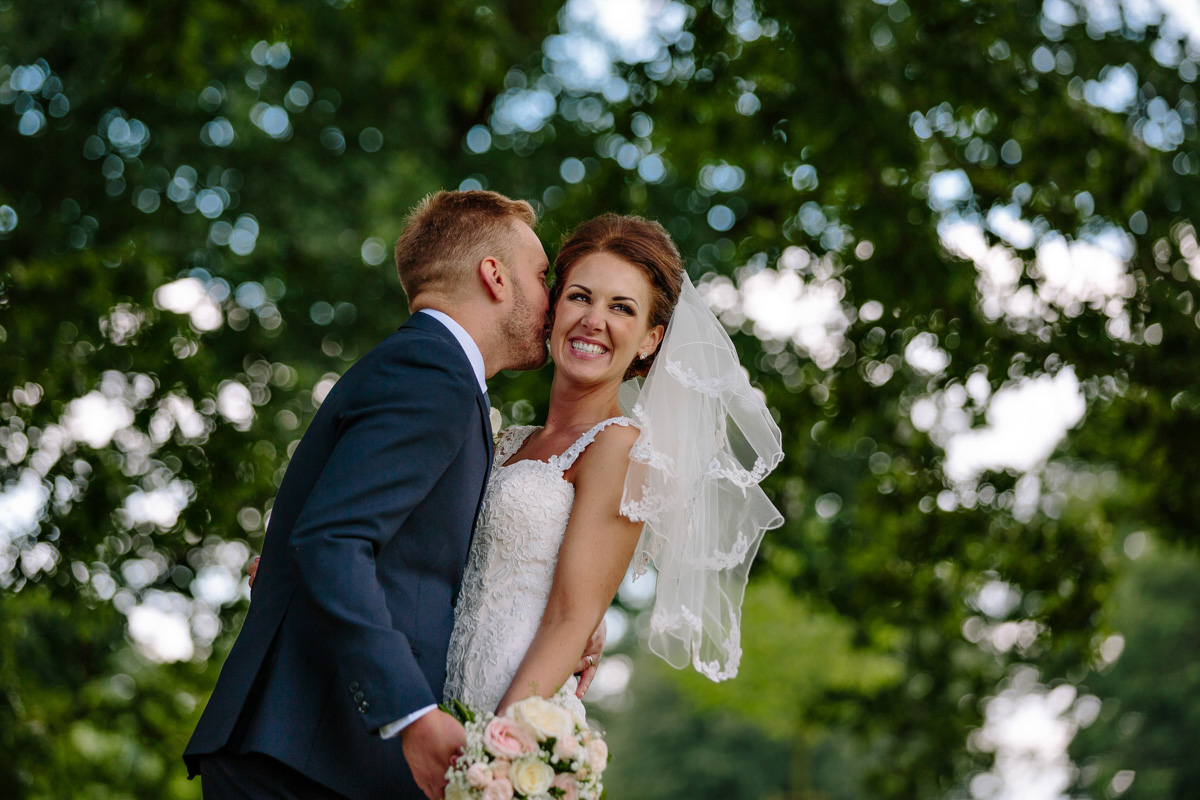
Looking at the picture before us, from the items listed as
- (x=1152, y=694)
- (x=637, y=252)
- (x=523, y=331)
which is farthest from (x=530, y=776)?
(x=1152, y=694)

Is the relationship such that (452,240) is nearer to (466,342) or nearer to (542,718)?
(466,342)

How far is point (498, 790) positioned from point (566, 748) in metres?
0.20

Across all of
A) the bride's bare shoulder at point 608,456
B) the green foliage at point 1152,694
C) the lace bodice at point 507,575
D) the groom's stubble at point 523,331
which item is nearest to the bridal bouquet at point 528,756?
the lace bodice at point 507,575

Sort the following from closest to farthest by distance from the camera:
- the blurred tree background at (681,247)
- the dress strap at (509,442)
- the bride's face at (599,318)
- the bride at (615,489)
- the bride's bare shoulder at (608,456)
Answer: the bride at (615,489) < the bride's bare shoulder at (608,456) < the bride's face at (599,318) < the dress strap at (509,442) < the blurred tree background at (681,247)

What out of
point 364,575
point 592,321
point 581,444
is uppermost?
point 592,321

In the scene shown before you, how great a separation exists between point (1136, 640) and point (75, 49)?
24714mm

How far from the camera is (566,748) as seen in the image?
252 centimetres

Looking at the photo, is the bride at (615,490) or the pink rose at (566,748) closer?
the pink rose at (566,748)

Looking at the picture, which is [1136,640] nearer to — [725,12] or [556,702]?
[725,12]

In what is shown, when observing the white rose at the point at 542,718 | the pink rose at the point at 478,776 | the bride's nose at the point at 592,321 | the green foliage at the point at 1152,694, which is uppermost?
the bride's nose at the point at 592,321

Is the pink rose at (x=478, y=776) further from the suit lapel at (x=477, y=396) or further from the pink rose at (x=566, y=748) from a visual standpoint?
the suit lapel at (x=477, y=396)

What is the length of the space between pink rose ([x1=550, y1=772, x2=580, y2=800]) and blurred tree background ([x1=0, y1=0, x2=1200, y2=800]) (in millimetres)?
4505

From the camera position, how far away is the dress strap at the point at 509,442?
366 cm

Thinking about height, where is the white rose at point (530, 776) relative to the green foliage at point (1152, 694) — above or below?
above
